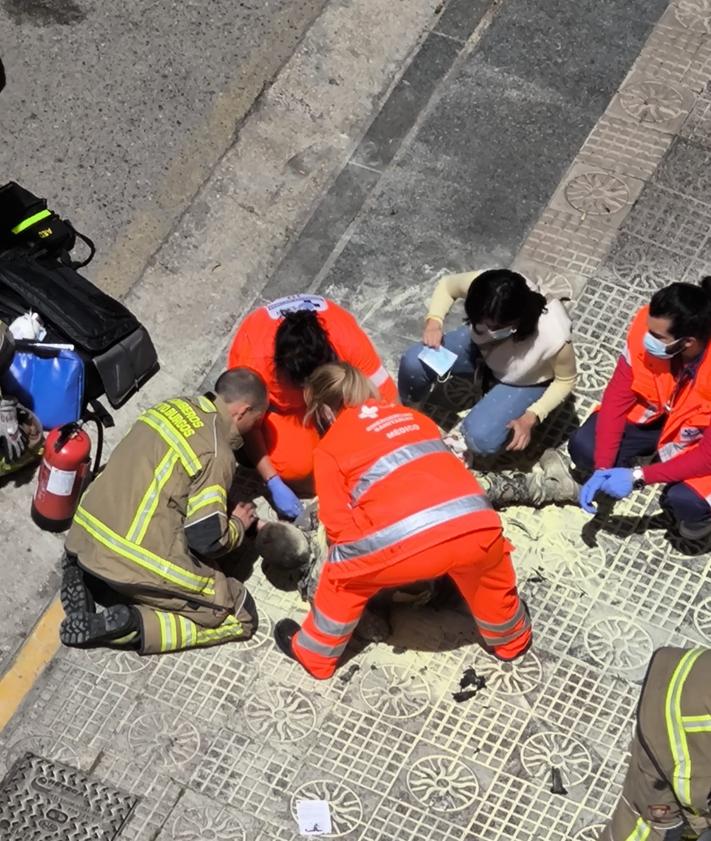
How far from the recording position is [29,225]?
574 cm

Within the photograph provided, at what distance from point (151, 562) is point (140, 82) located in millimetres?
2987

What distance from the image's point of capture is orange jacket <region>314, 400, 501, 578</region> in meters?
4.21

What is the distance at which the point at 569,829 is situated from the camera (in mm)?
4531

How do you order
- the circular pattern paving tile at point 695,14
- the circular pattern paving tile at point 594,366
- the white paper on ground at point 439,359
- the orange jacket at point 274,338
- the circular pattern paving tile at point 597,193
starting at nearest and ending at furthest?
the orange jacket at point 274,338 → the white paper on ground at point 439,359 → the circular pattern paving tile at point 594,366 → the circular pattern paving tile at point 597,193 → the circular pattern paving tile at point 695,14

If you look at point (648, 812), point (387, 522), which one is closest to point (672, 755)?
point (648, 812)

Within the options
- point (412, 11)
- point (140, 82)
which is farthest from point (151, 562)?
point (412, 11)

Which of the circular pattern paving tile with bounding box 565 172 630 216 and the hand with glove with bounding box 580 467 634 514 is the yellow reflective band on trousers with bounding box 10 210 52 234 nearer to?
the circular pattern paving tile with bounding box 565 172 630 216

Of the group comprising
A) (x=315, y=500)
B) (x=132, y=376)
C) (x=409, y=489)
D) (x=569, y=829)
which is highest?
(x=409, y=489)

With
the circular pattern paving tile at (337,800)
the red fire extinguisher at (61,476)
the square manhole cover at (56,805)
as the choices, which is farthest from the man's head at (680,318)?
the square manhole cover at (56,805)

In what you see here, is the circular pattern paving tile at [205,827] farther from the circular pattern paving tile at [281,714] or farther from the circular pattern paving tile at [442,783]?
the circular pattern paving tile at [442,783]

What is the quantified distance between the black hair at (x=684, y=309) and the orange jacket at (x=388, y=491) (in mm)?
911

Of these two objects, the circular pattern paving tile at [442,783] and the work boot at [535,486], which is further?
the work boot at [535,486]

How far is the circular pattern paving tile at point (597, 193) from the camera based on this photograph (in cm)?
595

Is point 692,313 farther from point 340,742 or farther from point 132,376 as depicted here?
point 132,376
